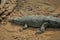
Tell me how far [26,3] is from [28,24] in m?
1.27

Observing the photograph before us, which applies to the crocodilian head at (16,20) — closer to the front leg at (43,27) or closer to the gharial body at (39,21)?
the gharial body at (39,21)

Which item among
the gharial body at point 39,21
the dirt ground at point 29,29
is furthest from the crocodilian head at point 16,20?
the dirt ground at point 29,29

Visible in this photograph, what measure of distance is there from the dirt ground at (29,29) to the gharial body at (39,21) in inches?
4.6

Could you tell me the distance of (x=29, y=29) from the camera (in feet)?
16.7

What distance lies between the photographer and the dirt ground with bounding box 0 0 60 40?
15.5ft

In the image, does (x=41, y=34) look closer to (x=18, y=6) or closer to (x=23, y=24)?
(x=23, y=24)

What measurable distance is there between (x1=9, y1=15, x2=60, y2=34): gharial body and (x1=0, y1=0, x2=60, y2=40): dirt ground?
116 millimetres

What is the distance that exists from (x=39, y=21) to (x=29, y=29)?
1.01ft

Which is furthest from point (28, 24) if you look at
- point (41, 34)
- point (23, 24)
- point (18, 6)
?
point (18, 6)

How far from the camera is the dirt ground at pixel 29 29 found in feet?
15.5

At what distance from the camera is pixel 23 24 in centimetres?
538

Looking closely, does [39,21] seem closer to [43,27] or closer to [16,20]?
[43,27]

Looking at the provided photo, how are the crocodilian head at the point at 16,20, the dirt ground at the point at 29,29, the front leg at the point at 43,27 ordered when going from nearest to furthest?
the dirt ground at the point at 29,29 → the front leg at the point at 43,27 → the crocodilian head at the point at 16,20

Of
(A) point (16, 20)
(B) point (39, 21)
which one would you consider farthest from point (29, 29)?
(A) point (16, 20)
